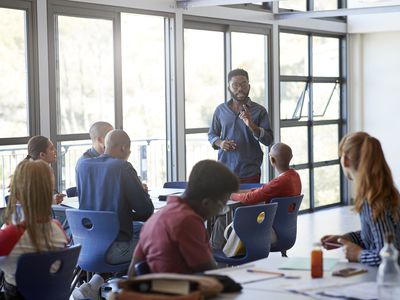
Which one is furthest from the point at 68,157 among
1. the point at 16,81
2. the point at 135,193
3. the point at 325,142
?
the point at 325,142

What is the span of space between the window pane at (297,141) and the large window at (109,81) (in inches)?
104

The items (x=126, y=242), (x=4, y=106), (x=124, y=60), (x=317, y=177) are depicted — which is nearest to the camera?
(x=126, y=242)

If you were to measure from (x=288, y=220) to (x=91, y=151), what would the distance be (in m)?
1.61

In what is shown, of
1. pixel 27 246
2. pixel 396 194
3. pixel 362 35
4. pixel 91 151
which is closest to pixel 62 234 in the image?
pixel 27 246

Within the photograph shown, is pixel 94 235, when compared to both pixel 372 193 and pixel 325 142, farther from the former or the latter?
pixel 325 142

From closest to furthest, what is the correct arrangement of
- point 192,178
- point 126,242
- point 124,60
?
point 192,178
point 126,242
point 124,60

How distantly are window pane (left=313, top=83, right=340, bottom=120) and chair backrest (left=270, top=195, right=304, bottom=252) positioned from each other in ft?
19.1

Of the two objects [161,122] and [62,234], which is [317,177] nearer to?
[161,122]

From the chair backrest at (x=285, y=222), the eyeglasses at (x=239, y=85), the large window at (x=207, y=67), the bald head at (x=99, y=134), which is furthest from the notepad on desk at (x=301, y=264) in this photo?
the large window at (x=207, y=67)

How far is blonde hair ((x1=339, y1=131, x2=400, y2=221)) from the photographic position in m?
3.28

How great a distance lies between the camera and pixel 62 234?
12.5ft

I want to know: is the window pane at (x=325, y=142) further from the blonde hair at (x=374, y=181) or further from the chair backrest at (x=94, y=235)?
the blonde hair at (x=374, y=181)

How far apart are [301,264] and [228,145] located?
3.33 m

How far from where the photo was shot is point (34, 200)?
362 centimetres
